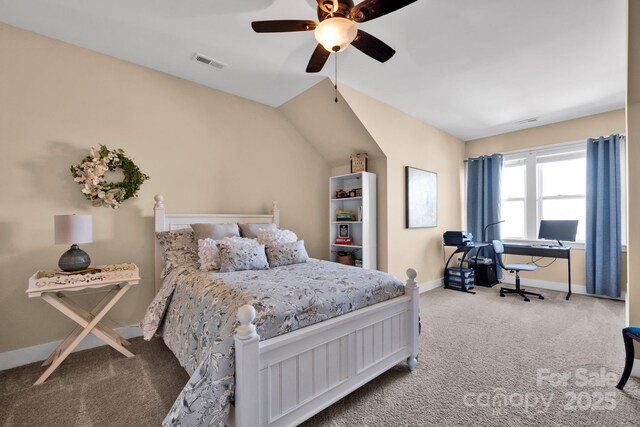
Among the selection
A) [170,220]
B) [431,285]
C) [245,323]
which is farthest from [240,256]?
[431,285]

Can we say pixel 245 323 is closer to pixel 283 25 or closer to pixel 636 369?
pixel 283 25

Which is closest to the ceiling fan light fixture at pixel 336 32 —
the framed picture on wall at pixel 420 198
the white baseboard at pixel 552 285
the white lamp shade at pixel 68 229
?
the white lamp shade at pixel 68 229

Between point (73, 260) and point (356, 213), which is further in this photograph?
point (356, 213)

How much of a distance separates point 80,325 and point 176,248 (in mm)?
895

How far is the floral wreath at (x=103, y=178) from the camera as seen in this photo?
2517 millimetres

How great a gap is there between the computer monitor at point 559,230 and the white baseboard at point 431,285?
161 cm

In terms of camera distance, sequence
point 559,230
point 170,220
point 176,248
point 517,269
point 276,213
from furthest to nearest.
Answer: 1. point 559,230
2. point 517,269
3. point 276,213
4. point 170,220
5. point 176,248

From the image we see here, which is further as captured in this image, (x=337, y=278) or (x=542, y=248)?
(x=542, y=248)

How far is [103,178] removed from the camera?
104 inches

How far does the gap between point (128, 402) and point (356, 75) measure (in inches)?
133

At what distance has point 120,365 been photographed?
7.53 ft

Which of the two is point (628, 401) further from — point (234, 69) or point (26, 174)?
point (26, 174)

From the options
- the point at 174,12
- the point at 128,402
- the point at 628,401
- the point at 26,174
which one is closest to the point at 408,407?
the point at 628,401

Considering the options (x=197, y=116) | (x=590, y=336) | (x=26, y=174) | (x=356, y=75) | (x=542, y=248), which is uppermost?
(x=356, y=75)
